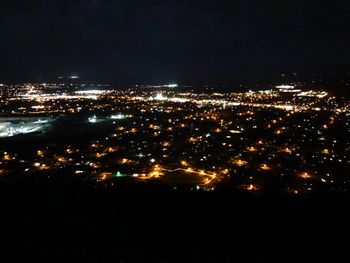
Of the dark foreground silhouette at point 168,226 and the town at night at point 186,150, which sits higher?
the dark foreground silhouette at point 168,226

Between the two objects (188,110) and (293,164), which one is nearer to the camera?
(293,164)

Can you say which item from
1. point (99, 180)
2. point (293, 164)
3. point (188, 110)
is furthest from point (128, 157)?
point (188, 110)

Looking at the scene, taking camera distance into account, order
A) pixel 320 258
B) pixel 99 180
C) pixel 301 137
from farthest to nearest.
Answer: pixel 301 137 < pixel 99 180 < pixel 320 258

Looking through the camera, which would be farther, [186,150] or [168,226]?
[186,150]

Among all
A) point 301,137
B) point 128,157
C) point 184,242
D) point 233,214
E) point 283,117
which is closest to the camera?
point 184,242

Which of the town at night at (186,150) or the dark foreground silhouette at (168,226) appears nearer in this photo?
the dark foreground silhouette at (168,226)

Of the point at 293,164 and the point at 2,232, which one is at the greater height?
the point at 2,232

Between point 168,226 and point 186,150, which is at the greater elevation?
point 168,226

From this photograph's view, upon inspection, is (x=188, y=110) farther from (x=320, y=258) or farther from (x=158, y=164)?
(x=320, y=258)

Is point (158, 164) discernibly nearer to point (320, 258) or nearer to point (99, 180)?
point (99, 180)

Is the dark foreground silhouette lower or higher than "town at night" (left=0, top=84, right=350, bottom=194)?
higher

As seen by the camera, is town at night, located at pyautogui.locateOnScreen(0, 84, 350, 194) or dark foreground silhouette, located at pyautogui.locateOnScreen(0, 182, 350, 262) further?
town at night, located at pyautogui.locateOnScreen(0, 84, 350, 194)
